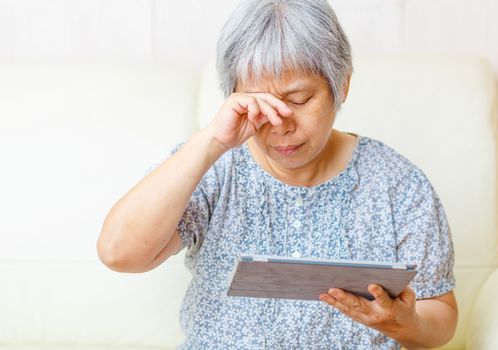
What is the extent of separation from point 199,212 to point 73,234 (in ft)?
1.52

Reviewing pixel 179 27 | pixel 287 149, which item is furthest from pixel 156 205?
pixel 179 27

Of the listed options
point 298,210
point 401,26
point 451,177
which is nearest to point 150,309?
point 298,210

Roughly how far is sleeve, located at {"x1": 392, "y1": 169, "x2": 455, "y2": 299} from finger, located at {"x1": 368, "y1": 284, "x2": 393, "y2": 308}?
27 cm

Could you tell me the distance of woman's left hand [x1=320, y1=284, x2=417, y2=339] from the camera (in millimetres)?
1459

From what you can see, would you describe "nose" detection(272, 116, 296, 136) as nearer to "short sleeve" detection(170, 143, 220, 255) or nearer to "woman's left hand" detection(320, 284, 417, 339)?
"short sleeve" detection(170, 143, 220, 255)

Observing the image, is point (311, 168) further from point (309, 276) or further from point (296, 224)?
point (309, 276)

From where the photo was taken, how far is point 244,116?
63.7 inches

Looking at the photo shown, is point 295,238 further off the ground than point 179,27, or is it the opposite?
point 179,27

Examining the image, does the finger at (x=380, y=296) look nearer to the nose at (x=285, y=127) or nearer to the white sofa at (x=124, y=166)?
the nose at (x=285, y=127)

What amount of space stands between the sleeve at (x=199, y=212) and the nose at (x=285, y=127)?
202 millimetres

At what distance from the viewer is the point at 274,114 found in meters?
1.54

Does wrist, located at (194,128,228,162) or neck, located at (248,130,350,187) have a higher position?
wrist, located at (194,128,228,162)

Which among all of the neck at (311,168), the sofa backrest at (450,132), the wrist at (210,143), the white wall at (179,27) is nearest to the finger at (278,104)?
the wrist at (210,143)

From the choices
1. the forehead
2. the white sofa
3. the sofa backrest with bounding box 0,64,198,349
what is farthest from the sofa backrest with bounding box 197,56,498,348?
the forehead
